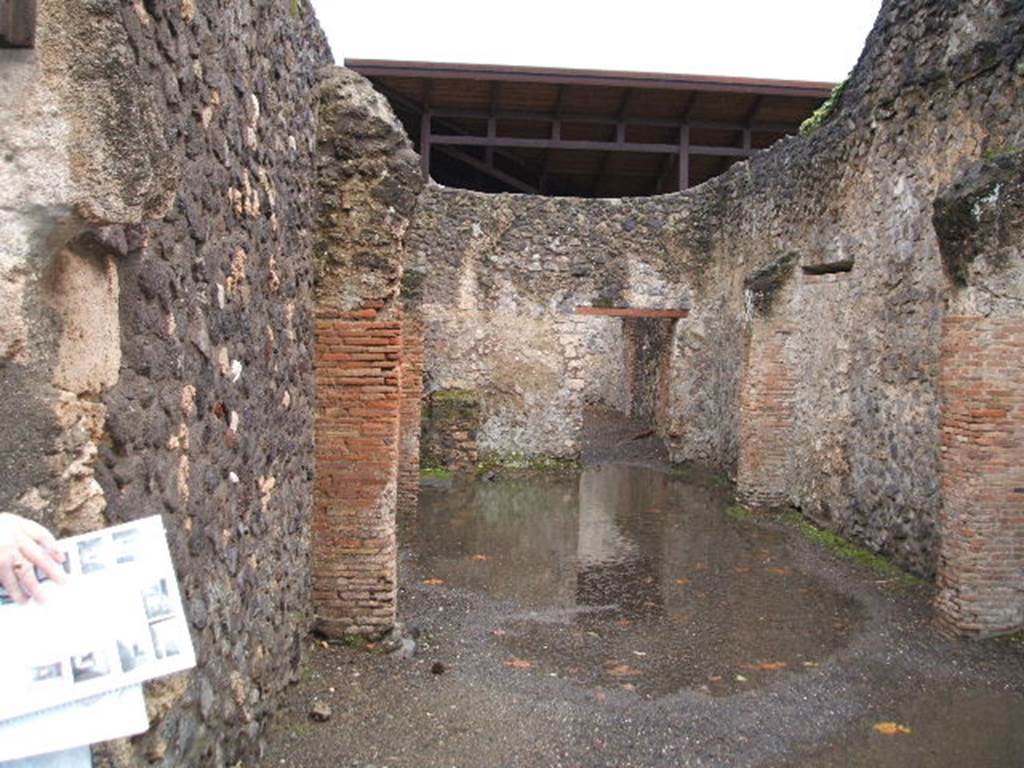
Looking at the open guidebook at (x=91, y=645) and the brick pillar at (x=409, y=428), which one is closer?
the open guidebook at (x=91, y=645)

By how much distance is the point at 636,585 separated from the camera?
730 cm

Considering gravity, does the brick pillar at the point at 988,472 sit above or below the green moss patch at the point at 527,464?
above

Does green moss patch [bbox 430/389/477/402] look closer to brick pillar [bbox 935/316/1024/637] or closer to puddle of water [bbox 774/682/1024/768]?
brick pillar [bbox 935/316/1024/637]

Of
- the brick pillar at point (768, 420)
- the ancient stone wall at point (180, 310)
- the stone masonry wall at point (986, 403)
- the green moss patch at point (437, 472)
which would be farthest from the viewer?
the green moss patch at point (437, 472)

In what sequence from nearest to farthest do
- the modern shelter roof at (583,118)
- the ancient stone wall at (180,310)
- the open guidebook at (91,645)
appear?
the open guidebook at (91,645), the ancient stone wall at (180,310), the modern shelter roof at (583,118)

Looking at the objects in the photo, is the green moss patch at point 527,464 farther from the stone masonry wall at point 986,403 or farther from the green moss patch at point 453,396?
the stone masonry wall at point 986,403

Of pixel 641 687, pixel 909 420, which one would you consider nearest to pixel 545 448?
pixel 909 420

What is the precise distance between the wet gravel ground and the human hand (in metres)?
2.81

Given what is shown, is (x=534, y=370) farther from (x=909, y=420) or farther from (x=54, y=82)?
(x=54, y=82)

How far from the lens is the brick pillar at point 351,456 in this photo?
16.8 feet

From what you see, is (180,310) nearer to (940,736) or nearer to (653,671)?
(653,671)

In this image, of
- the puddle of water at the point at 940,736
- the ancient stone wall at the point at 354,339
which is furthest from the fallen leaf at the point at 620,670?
the ancient stone wall at the point at 354,339

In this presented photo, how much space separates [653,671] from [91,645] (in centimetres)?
456

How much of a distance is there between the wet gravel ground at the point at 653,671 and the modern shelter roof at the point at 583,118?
9.80 meters
